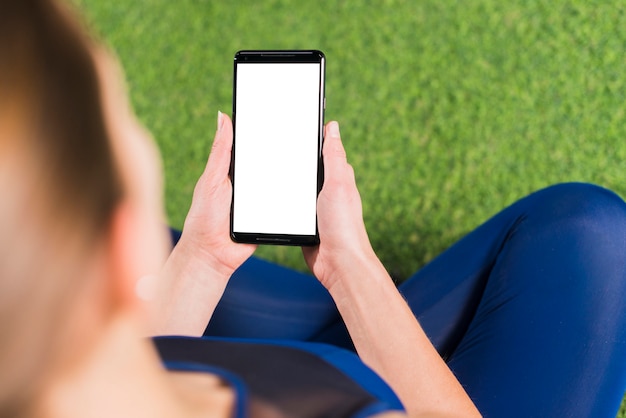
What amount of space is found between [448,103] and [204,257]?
88cm

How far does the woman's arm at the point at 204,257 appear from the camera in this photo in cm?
106

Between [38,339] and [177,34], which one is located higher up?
[177,34]

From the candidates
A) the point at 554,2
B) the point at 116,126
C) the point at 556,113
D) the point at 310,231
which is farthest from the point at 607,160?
the point at 116,126

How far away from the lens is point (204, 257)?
1112 millimetres

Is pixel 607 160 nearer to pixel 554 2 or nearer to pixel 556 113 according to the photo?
pixel 556 113

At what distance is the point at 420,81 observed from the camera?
175cm

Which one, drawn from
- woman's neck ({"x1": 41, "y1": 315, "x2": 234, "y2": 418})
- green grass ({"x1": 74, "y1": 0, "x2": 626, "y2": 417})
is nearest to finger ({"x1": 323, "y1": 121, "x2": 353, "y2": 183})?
woman's neck ({"x1": 41, "y1": 315, "x2": 234, "y2": 418})

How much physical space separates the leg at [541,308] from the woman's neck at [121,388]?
1.97 ft

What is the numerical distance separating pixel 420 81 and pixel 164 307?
985 millimetres

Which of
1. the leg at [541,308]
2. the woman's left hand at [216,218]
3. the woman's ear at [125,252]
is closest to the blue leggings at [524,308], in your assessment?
the leg at [541,308]

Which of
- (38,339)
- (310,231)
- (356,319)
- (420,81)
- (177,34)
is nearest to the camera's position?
(38,339)

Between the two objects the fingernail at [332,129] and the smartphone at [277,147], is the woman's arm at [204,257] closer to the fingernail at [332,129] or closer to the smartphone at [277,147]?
the smartphone at [277,147]

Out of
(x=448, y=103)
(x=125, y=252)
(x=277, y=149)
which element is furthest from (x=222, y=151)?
(x=448, y=103)

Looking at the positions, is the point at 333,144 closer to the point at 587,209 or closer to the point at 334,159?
the point at 334,159
